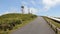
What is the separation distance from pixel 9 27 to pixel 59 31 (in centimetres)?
1114

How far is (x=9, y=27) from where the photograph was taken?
26.9 metres

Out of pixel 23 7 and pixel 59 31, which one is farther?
pixel 23 7

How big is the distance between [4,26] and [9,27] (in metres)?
0.78

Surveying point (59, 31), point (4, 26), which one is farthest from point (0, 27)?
point (59, 31)

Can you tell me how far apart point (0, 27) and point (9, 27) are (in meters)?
1.49

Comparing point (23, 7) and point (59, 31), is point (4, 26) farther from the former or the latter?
point (23, 7)

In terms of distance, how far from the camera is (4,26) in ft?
88.4

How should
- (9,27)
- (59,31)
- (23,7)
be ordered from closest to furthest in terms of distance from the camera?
(59,31) < (9,27) < (23,7)

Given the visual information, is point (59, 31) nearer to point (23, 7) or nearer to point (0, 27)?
point (0, 27)

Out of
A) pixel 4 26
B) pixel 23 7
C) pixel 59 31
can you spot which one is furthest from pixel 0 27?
pixel 23 7

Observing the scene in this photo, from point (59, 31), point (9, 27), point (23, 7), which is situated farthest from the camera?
point (23, 7)

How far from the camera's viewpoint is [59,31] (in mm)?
17547

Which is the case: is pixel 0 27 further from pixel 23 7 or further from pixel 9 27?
pixel 23 7

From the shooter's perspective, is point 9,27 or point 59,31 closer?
point 59,31
